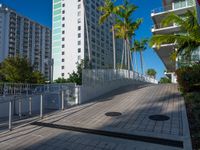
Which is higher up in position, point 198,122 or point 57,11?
point 57,11

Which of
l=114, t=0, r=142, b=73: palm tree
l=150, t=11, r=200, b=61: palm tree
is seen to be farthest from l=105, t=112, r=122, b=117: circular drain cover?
l=114, t=0, r=142, b=73: palm tree

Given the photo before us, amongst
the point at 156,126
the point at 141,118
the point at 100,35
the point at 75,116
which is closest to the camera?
the point at 156,126

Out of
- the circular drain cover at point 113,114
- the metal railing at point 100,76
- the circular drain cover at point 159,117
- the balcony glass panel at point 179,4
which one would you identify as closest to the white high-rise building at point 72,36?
the balcony glass panel at point 179,4

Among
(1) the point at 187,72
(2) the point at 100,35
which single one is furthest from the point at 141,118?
(2) the point at 100,35

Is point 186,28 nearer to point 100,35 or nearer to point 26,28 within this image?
point 100,35

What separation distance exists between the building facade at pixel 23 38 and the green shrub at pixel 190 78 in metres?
72.6

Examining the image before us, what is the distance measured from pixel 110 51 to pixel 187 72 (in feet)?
240

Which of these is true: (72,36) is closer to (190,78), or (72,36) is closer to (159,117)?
(190,78)

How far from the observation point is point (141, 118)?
6.82 metres

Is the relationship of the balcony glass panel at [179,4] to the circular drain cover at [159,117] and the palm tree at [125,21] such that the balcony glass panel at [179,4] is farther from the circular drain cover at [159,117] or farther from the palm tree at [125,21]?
the circular drain cover at [159,117]

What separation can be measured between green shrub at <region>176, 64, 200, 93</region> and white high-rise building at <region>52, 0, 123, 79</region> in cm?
5187

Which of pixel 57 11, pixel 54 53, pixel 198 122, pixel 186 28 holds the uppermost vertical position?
pixel 57 11

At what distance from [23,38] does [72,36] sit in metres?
40.3

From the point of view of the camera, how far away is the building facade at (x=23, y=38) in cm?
8236
